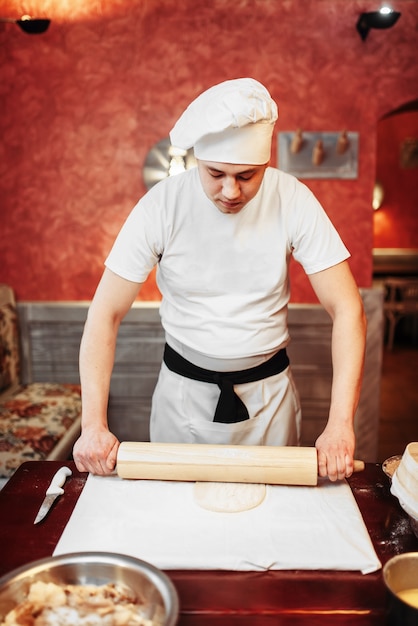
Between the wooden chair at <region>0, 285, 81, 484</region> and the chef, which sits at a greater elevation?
the chef

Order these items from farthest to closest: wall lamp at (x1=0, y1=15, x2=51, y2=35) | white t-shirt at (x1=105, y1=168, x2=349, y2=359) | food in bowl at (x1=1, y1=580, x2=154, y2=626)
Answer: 1. wall lamp at (x1=0, y1=15, x2=51, y2=35)
2. white t-shirt at (x1=105, y1=168, x2=349, y2=359)
3. food in bowl at (x1=1, y1=580, x2=154, y2=626)

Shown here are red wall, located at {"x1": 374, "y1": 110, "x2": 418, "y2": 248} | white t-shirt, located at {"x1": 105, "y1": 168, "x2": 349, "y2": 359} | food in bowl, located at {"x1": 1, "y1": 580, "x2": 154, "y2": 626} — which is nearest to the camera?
food in bowl, located at {"x1": 1, "y1": 580, "x2": 154, "y2": 626}

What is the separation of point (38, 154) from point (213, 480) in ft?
8.88

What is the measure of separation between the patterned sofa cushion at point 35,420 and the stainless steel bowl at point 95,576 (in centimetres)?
180

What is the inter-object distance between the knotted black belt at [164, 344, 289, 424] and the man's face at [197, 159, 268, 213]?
1.92 feet

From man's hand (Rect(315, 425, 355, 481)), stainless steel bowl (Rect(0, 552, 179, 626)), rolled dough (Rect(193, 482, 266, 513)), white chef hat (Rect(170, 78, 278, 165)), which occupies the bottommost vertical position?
rolled dough (Rect(193, 482, 266, 513))

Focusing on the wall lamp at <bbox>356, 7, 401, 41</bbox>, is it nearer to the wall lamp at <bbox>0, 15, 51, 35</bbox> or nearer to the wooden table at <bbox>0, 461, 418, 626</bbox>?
the wall lamp at <bbox>0, 15, 51, 35</bbox>

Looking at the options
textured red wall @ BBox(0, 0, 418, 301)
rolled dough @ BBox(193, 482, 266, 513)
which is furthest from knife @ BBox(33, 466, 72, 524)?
textured red wall @ BBox(0, 0, 418, 301)

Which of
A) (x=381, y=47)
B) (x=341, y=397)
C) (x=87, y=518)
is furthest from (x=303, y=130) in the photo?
(x=87, y=518)

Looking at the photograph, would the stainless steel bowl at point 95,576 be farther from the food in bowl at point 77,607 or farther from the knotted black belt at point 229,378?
the knotted black belt at point 229,378

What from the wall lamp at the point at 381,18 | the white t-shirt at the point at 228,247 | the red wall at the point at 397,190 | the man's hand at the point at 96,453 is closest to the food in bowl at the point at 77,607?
the man's hand at the point at 96,453

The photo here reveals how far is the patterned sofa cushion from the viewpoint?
2.74m

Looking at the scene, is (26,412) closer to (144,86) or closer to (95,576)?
(144,86)

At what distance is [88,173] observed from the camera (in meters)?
3.55
